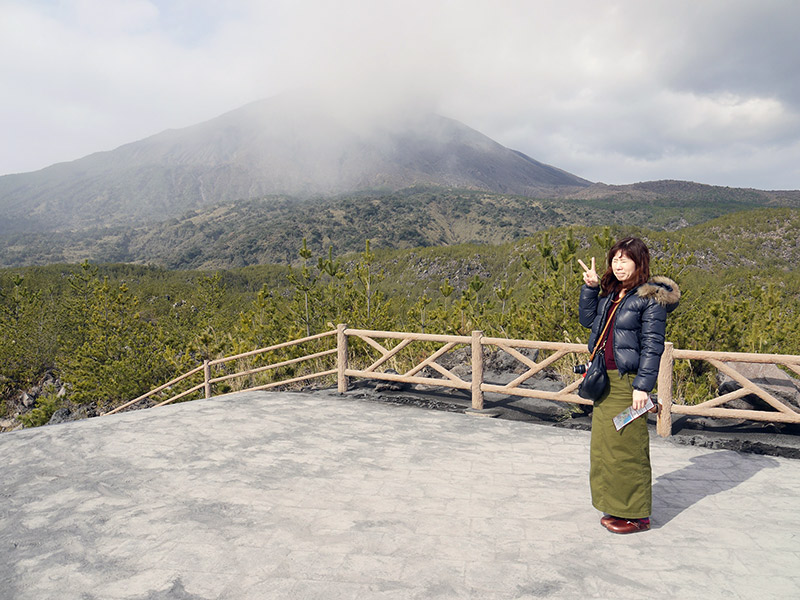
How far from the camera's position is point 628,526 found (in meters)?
3.91

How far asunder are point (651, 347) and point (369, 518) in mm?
2529

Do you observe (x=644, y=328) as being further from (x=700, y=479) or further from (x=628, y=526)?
(x=700, y=479)

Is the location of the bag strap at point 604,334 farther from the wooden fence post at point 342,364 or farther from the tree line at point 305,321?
the wooden fence post at point 342,364

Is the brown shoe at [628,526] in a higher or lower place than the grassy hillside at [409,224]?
lower

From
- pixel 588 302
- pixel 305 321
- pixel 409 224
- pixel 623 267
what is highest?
pixel 409 224

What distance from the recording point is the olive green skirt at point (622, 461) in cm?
389

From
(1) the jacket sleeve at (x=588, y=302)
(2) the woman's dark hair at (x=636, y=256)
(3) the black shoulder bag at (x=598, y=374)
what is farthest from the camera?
(1) the jacket sleeve at (x=588, y=302)

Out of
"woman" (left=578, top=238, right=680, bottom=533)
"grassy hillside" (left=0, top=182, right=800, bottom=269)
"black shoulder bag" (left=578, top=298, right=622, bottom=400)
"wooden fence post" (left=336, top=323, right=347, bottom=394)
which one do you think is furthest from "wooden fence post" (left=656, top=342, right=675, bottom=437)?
"grassy hillside" (left=0, top=182, right=800, bottom=269)

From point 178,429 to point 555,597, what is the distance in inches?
208

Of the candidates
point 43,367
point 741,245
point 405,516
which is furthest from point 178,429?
point 741,245

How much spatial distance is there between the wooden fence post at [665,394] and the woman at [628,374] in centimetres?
274

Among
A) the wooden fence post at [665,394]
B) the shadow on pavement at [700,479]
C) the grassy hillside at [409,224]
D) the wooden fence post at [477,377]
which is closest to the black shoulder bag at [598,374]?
the shadow on pavement at [700,479]

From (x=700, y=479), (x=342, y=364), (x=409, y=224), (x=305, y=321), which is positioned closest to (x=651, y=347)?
(x=700, y=479)

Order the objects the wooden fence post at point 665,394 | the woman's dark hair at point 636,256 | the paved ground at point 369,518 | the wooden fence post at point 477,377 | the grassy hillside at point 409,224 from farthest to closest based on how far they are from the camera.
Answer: the grassy hillside at point 409,224 → the wooden fence post at point 477,377 → the wooden fence post at point 665,394 → the woman's dark hair at point 636,256 → the paved ground at point 369,518
